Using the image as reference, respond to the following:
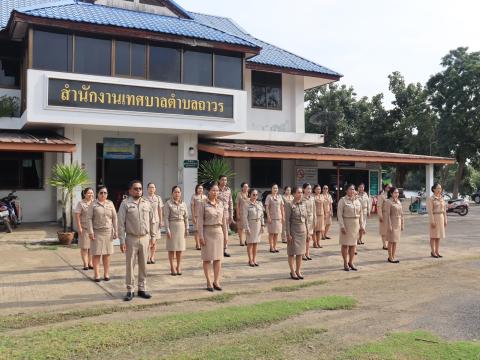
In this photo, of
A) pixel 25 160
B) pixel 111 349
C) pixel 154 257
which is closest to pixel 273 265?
pixel 154 257

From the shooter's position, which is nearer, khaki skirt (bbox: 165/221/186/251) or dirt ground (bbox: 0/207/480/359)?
dirt ground (bbox: 0/207/480/359)

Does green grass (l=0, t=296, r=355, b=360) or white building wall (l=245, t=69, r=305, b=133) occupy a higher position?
white building wall (l=245, t=69, r=305, b=133)

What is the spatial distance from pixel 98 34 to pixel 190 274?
311 inches

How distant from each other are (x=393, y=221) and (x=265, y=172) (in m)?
9.50

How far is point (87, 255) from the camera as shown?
29.1 ft

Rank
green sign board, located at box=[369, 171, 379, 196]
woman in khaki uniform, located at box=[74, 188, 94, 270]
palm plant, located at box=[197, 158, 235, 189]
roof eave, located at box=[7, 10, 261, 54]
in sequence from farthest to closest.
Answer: green sign board, located at box=[369, 171, 379, 196]
palm plant, located at box=[197, 158, 235, 189]
roof eave, located at box=[7, 10, 261, 54]
woman in khaki uniform, located at box=[74, 188, 94, 270]

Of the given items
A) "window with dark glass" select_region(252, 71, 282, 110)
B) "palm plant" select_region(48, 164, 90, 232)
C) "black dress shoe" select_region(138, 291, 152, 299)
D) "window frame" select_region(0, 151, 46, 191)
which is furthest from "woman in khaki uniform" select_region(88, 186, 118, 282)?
"window with dark glass" select_region(252, 71, 282, 110)

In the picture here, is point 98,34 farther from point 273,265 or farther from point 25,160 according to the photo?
point 273,265

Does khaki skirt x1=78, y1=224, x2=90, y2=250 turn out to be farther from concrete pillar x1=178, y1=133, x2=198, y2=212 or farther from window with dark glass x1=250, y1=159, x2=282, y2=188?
window with dark glass x1=250, y1=159, x2=282, y2=188

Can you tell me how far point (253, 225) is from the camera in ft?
32.8

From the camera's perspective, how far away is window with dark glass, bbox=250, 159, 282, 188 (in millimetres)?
18938

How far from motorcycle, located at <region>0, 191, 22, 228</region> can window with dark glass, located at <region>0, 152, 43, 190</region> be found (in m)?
0.52

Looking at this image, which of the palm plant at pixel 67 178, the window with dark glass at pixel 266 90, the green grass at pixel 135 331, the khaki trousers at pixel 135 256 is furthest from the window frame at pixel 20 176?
the green grass at pixel 135 331

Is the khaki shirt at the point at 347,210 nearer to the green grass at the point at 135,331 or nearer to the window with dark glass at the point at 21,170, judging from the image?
the green grass at the point at 135,331
